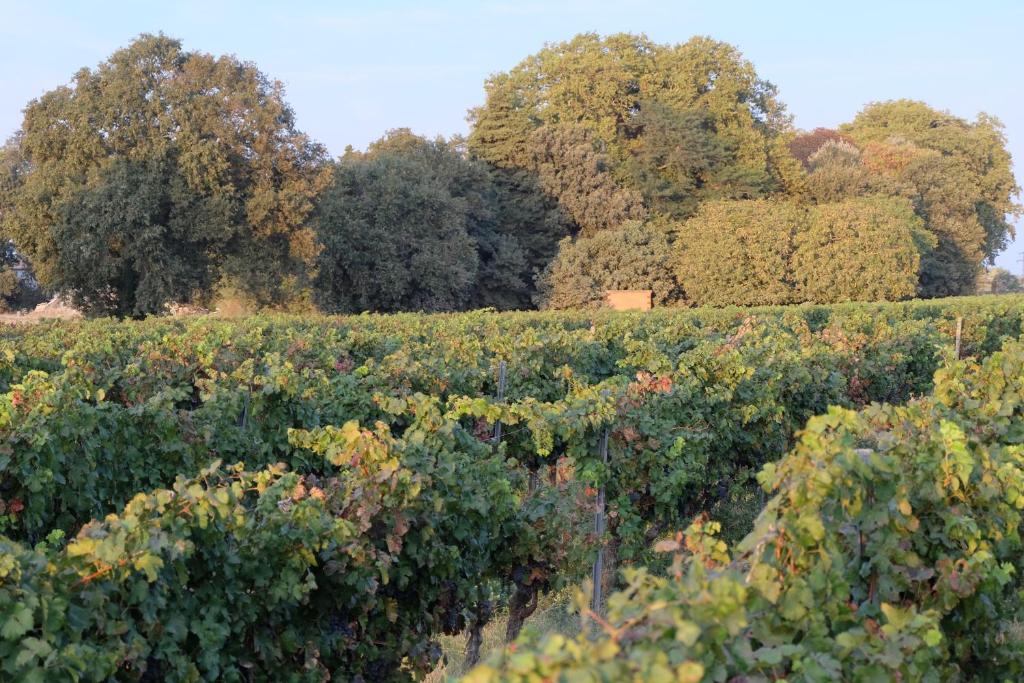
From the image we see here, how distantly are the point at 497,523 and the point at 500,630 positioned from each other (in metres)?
2.25

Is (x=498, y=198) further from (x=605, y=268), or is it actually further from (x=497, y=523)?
(x=497, y=523)

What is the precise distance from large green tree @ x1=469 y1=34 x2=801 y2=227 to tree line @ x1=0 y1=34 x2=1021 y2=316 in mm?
107

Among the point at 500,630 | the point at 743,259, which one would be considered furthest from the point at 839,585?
the point at 743,259

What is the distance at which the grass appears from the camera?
698cm

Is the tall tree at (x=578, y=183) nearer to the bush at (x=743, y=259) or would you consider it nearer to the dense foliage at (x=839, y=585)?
the bush at (x=743, y=259)

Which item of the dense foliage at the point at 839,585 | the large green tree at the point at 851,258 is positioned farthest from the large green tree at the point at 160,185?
the dense foliage at the point at 839,585

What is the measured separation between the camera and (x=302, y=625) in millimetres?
4703

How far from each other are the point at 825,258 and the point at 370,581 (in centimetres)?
4176

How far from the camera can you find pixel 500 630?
7809mm

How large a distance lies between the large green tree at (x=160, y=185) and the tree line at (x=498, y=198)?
6cm

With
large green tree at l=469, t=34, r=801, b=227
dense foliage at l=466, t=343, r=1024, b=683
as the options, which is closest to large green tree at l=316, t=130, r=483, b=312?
large green tree at l=469, t=34, r=801, b=227

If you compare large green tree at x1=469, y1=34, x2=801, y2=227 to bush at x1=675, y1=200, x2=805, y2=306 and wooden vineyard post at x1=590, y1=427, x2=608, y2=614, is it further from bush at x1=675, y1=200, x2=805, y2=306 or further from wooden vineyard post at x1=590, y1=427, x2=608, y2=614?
wooden vineyard post at x1=590, y1=427, x2=608, y2=614

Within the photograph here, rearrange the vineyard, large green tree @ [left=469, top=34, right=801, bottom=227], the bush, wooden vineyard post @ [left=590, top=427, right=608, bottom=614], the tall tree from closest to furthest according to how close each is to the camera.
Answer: the vineyard < wooden vineyard post @ [left=590, top=427, right=608, bottom=614] < the bush < the tall tree < large green tree @ [left=469, top=34, right=801, bottom=227]

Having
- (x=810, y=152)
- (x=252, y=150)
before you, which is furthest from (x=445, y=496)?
(x=810, y=152)
